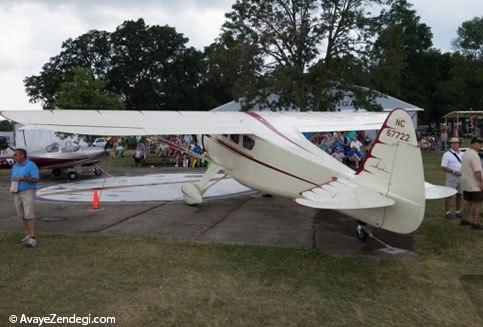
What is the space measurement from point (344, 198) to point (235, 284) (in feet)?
6.67

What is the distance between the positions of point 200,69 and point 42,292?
224 feet

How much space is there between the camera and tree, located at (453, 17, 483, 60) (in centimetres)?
7100

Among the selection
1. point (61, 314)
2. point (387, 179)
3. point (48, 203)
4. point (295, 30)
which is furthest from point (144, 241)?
point (295, 30)

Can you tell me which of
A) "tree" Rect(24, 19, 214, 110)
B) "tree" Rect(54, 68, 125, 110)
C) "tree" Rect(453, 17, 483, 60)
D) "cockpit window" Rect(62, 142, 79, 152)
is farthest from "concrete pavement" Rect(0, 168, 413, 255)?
"tree" Rect(453, 17, 483, 60)

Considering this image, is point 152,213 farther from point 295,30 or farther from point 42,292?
point 295,30

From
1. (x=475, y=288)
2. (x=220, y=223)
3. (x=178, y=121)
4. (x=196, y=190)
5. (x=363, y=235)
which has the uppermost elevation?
(x=178, y=121)

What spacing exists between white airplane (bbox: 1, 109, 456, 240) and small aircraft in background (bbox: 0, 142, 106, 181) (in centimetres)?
793

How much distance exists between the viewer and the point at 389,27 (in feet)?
93.1

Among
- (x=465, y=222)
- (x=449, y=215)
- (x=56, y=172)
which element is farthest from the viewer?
(x=56, y=172)

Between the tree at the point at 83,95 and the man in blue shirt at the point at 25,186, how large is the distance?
3380 cm

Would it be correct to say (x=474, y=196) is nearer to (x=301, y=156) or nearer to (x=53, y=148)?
(x=301, y=156)

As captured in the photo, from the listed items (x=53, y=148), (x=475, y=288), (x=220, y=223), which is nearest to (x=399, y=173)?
(x=475, y=288)

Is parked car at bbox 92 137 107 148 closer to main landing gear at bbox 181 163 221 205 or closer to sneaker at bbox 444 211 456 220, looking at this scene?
main landing gear at bbox 181 163 221 205

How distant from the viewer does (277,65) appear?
29797 mm
